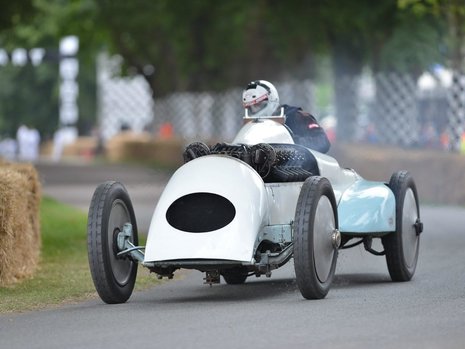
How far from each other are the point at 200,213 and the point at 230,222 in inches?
11.0

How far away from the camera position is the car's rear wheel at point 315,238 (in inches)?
472

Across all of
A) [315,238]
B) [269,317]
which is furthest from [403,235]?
[269,317]

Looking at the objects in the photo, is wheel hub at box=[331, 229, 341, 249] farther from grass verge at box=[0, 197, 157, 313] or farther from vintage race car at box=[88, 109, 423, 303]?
grass verge at box=[0, 197, 157, 313]

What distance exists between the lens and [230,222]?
1209cm

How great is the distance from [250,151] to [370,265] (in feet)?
12.4

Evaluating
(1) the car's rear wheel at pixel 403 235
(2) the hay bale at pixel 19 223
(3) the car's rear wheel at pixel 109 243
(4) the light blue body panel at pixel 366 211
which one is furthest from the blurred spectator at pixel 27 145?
→ (3) the car's rear wheel at pixel 109 243

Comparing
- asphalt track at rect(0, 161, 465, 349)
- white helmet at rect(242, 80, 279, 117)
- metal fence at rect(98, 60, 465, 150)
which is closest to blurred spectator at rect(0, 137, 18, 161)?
metal fence at rect(98, 60, 465, 150)

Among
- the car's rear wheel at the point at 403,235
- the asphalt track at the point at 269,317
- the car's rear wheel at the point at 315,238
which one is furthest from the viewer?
the car's rear wheel at the point at 403,235

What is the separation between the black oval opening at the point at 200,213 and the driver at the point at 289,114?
2091 mm

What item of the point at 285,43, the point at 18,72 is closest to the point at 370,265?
the point at 285,43

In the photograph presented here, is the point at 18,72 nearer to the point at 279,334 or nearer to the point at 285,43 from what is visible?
the point at 285,43

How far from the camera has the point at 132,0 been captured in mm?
50969

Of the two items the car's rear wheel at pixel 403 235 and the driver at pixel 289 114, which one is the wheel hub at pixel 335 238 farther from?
the driver at pixel 289 114

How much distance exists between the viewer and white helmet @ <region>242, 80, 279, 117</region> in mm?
14391
